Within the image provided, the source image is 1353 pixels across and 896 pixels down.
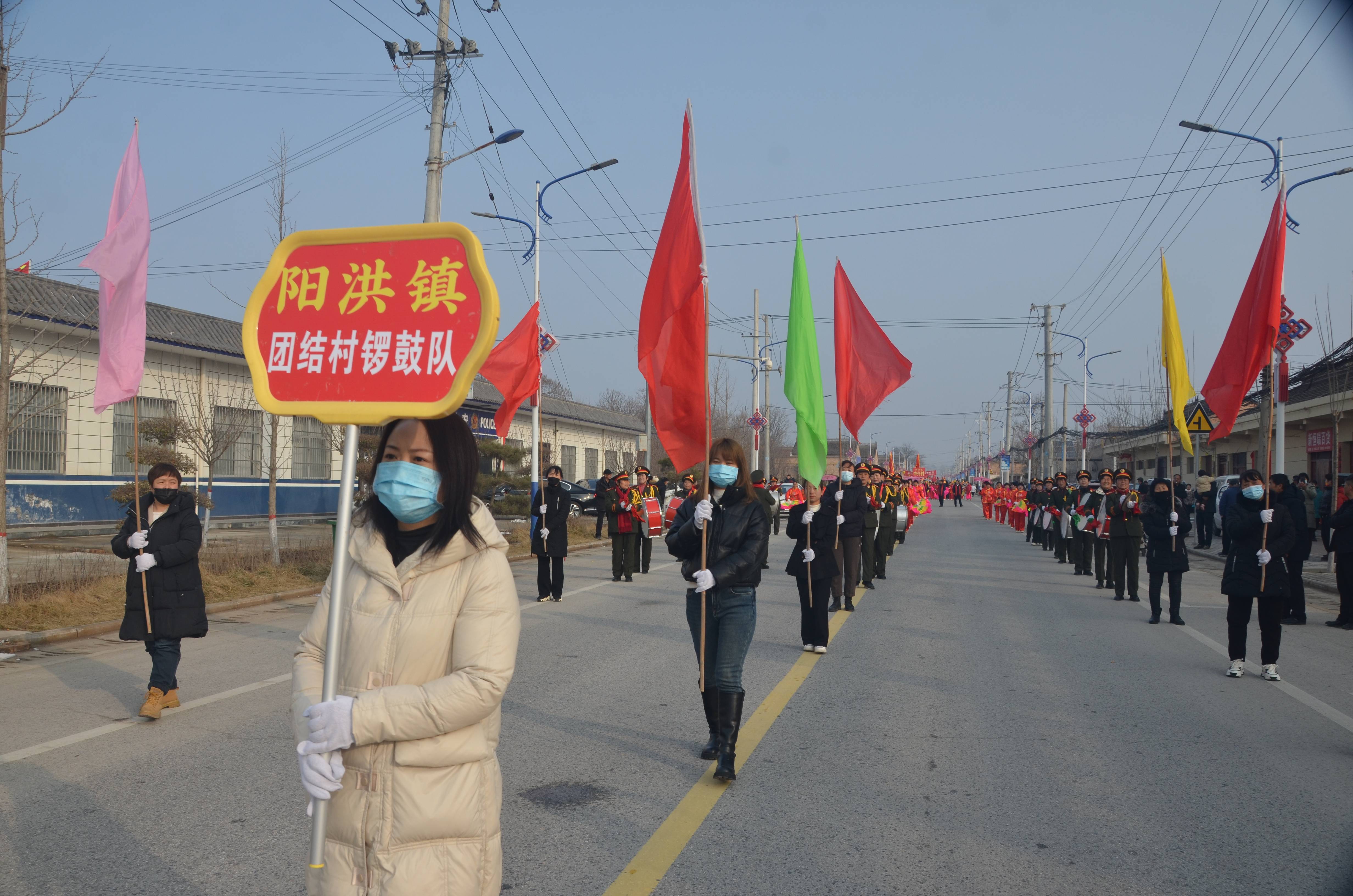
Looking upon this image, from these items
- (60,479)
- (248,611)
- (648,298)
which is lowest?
(248,611)

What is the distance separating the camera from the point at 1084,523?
1797 cm

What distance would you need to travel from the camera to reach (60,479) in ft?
71.1

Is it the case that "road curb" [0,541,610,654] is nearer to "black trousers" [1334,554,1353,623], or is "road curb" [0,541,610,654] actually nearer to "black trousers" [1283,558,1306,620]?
"black trousers" [1283,558,1306,620]

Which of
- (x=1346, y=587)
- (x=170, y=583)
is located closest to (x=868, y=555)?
(x=1346, y=587)

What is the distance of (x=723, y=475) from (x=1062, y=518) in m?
17.9

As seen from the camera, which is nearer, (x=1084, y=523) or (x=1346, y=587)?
(x=1346, y=587)

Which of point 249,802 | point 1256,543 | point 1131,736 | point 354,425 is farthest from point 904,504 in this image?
point 354,425

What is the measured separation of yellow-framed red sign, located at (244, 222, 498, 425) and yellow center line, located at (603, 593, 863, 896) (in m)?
2.43

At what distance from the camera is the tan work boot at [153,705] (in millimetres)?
6762

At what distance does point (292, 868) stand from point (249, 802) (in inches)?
39.1

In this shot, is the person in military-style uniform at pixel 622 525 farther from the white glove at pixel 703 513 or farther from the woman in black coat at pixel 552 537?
the white glove at pixel 703 513

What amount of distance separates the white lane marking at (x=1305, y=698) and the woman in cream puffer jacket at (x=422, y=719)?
6907mm

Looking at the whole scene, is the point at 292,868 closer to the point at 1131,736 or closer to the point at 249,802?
the point at 249,802

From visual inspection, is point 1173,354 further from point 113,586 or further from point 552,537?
point 113,586
